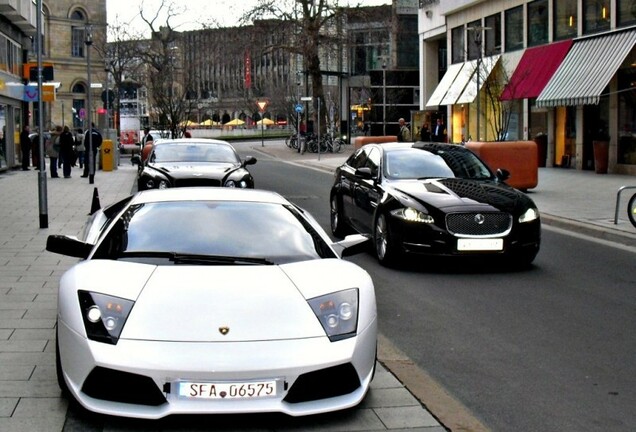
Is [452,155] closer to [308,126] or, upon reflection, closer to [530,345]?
[530,345]

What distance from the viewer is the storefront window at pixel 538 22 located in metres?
35.0

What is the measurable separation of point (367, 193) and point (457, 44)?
34.4 metres

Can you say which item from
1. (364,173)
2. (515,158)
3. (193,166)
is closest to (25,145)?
(193,166)

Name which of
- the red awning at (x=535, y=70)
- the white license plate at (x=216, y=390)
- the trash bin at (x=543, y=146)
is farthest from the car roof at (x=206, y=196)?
the trash bin at (x=543, y=146)

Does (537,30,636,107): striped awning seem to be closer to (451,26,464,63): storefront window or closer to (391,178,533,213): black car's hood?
(451,26,464,63): storefront window

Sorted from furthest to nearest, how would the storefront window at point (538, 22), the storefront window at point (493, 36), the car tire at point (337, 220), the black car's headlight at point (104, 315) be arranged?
the storefront window at point (493, 36) → the storefront window at point (538, 22) → the car tire at point (337, 220) → the black car's headlight at point (104, 315)

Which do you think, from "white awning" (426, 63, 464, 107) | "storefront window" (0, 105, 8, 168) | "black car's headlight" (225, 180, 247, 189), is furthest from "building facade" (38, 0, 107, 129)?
"black car's headlight" (225, 180, 247, 189)

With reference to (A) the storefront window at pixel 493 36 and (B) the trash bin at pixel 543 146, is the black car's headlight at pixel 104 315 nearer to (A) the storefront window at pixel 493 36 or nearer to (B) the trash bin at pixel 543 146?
(B) the trash bin at pixel 543 146

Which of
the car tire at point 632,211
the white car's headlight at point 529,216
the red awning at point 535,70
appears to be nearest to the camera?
the white car's headlight at point 529,216

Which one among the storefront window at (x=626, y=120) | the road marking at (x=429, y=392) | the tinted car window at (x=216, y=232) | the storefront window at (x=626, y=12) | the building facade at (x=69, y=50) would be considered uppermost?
the building facade at (x=69, y=50)

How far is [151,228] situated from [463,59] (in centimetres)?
3995

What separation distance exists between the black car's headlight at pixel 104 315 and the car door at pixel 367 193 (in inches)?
285

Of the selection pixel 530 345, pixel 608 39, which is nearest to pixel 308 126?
pixel 608 39

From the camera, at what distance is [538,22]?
35.7m
